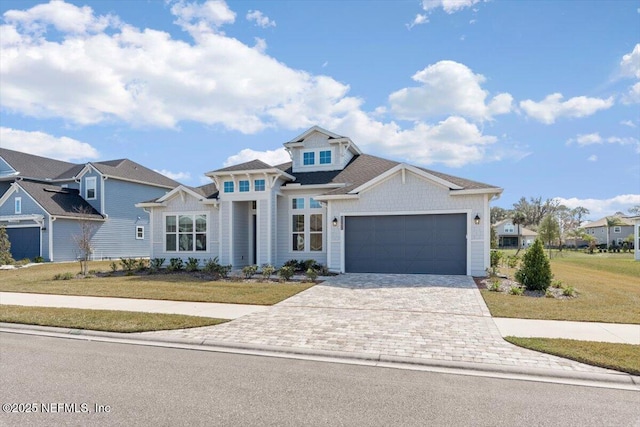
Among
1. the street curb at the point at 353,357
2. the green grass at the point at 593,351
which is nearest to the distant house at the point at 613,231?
the green grass at the point at 593,351

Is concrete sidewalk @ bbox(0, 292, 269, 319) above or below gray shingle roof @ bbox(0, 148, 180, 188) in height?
below

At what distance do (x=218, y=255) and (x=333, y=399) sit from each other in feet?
52.4

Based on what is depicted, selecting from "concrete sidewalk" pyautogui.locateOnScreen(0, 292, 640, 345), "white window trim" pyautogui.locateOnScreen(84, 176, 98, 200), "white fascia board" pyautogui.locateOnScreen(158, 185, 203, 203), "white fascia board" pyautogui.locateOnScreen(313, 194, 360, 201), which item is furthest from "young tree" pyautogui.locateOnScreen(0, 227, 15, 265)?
"white fascia board" pyautogui.locateOnScreen(313, 194, 360, 201)

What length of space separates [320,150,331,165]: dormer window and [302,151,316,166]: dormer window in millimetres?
396

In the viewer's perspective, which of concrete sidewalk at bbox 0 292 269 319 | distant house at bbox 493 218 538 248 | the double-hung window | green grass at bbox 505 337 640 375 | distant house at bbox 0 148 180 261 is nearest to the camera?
green grass at bbox 505 337 640 375

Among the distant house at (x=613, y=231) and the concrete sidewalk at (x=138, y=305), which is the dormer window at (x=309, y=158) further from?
the distant house at (x=613, y=231)

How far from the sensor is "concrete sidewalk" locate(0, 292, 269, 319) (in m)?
9.62

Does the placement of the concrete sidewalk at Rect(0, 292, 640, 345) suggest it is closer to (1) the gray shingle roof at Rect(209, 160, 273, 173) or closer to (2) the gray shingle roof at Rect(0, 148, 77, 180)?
(1) the gray shingle roof at Rect(209, 160, 273, 173)

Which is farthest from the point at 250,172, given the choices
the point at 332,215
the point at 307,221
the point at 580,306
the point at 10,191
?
the point at 10,191

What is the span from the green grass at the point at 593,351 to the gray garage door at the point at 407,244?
9.18 meters

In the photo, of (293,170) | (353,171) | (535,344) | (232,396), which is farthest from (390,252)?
(232,396)

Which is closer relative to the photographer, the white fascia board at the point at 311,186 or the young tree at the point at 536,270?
the young tree at the point at 536,270

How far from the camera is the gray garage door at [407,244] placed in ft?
52.4

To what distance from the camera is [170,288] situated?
1370cm
